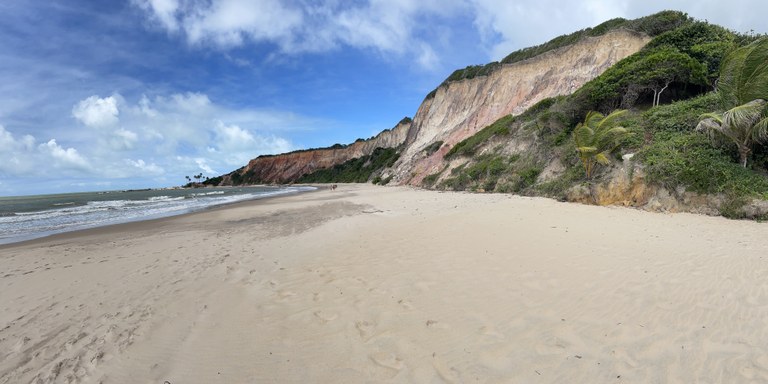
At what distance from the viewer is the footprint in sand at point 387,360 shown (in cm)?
284

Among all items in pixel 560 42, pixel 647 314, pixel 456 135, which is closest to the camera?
pixel 647 314

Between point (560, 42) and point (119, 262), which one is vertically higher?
point (560, 42)

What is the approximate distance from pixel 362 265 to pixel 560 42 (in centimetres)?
3982

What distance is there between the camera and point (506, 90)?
37281mm

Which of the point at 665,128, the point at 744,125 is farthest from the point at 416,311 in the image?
the point at 665,128

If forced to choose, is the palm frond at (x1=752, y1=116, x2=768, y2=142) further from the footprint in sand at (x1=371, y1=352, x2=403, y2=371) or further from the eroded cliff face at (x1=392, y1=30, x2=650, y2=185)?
the eroded cliff face at (x1=392, y1=30, x2=650, y2=185)

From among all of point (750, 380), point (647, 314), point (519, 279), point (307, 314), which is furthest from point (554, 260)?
point (307, 314)

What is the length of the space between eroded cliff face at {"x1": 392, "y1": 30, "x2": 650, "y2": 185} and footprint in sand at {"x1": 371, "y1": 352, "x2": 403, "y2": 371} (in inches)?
1100

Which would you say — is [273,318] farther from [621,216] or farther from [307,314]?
[621,216]

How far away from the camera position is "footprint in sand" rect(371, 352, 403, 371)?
2836 millimetres

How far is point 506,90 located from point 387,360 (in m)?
39.8

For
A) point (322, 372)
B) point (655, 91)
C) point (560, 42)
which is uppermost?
point (560, 42)

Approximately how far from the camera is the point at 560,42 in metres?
34.9

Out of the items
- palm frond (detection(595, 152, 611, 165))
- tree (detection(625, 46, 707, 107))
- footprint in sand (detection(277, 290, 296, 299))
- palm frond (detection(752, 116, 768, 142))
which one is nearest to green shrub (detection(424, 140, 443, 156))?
tree (detection(625, 46, 707, 107))
